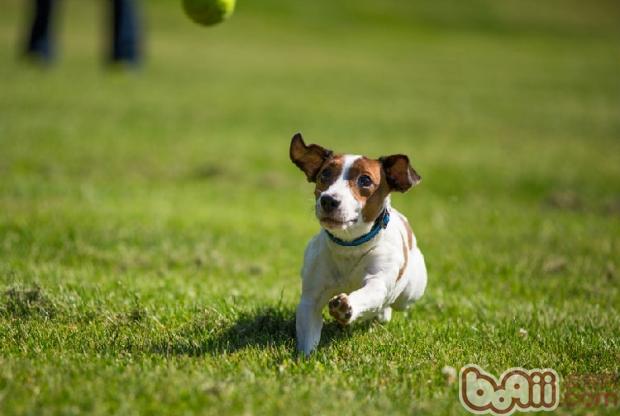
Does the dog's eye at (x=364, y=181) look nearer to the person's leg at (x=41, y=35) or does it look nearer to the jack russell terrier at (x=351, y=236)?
the jack russell terrier at (x=351, y=236)

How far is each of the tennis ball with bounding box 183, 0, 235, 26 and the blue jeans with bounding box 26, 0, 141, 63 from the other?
17614 millimetres

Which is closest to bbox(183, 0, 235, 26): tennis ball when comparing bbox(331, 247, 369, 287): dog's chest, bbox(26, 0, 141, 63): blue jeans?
bbox(331, 247, 369, 287): dog's chest

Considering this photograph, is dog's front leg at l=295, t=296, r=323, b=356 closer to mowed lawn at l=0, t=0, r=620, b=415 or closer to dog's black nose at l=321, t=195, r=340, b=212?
mowed lawn at l=0, t=0, r=620, b=415

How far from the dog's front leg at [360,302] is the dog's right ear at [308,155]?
85cm

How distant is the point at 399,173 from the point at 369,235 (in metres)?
0.46

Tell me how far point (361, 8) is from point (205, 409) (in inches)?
2100

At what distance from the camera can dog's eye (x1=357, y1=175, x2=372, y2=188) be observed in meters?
4.85

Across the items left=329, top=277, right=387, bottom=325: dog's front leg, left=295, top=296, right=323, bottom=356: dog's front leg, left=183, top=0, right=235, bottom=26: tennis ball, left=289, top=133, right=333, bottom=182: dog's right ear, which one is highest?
left=183, top=0, right=235, bottom=26: tennis ball

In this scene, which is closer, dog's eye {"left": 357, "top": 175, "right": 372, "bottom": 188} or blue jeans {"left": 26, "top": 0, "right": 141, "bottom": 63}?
dog's eye {"left": 357, "top": 175, "right": 372, "bottom": 188}

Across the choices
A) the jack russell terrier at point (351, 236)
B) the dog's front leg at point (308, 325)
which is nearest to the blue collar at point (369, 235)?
the jack russell terrier at point (351, 236)

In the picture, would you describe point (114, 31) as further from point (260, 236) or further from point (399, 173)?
point (399, 173)

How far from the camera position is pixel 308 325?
5.03 meters

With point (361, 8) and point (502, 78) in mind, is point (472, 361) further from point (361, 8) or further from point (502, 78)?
point (361, 8)

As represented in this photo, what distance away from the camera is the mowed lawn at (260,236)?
14.5 ft
